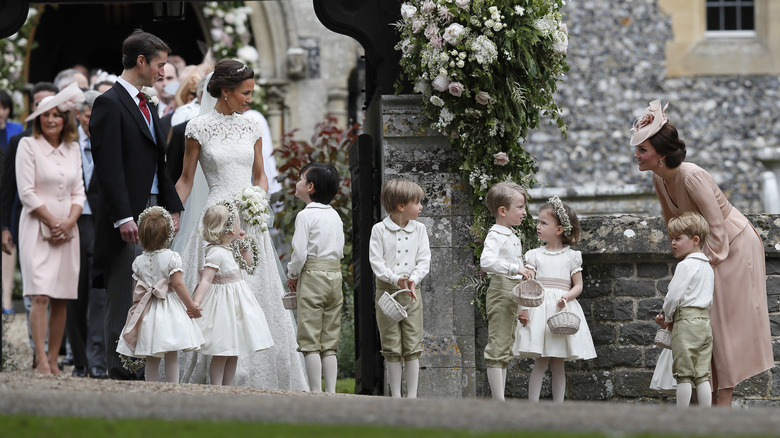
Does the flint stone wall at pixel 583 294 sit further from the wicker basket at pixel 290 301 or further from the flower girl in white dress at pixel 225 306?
the flower girl in white dress at pixel 225 306

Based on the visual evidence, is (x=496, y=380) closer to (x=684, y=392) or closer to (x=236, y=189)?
(x=684, y=392)

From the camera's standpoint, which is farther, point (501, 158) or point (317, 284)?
point (501, 158)

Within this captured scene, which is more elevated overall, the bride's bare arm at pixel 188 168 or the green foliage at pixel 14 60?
the green foliage at pixel 14 60

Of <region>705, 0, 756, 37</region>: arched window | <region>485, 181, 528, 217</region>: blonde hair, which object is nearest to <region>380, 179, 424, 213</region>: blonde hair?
<region>485, 181, 528, 217</region>: blonde hair

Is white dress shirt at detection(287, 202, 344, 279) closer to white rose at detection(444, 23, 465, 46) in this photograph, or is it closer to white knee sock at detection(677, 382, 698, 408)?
white rose at detection(444, 23, 465, 46)

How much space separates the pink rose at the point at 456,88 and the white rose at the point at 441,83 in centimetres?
3

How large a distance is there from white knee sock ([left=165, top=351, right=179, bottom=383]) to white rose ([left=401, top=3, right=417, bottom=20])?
230 centimetres

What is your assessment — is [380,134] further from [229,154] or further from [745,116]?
[745,116]

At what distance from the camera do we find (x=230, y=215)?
22.9ft

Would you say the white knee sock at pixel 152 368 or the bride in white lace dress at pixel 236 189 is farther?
the bride in white lace dress at pixel 236 189

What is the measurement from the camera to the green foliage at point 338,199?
983cm

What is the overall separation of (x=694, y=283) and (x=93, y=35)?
43.0 feet

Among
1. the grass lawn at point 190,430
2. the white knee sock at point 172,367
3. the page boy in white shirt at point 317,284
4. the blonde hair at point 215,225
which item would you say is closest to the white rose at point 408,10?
the page boy in white shirt at point 317,284

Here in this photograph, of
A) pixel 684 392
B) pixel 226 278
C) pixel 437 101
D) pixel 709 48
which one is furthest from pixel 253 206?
pixel 709 48
